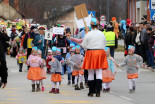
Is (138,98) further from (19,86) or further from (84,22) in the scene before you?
(19,86)

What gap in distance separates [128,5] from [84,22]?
150 ft

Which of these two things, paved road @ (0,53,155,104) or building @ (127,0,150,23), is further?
building @ (127,0,150,23)

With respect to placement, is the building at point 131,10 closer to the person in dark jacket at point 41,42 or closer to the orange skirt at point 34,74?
the person in dark jacket at point 41,42

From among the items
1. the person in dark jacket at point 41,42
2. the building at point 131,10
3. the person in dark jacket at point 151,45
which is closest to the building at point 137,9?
the building at point 131,10

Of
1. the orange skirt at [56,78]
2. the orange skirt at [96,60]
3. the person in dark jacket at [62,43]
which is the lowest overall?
the orange skirt at [56,78]

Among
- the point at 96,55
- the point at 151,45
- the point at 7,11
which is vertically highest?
the point at 7,11

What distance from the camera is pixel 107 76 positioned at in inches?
593

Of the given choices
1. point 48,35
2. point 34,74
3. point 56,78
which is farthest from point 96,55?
point 48,35

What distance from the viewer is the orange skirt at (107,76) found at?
49.2 ft

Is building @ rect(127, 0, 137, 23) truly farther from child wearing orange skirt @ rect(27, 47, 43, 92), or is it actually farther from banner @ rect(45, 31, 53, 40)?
child wearing orange skirt @ rect(27, 47, 43, 92)

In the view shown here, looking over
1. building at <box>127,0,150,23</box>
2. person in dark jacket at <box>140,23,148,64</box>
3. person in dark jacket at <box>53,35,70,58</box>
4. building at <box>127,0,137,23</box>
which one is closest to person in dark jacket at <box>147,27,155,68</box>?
person in dark jacket at <box>140,23,148,64</box>

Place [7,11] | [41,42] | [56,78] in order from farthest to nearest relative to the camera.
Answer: [7,11] → [41,42] → [56,78]

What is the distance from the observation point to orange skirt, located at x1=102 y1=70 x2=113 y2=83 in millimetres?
14992

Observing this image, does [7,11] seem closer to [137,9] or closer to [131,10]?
[131,10]
